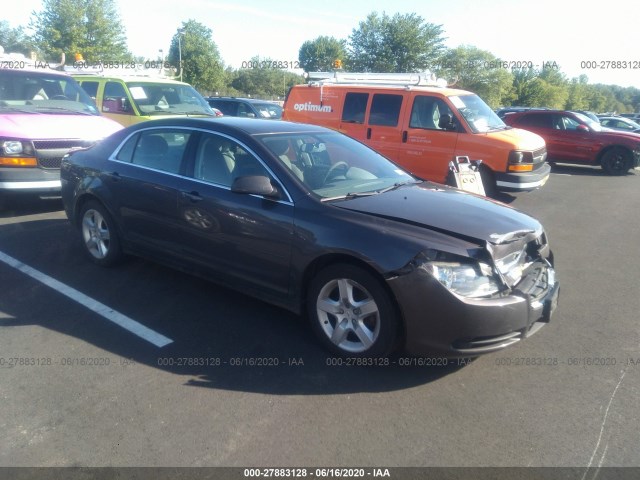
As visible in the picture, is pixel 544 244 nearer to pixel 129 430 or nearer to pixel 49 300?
pixel 129 430

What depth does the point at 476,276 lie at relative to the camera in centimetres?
331

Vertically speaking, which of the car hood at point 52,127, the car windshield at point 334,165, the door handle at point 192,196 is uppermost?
the car windshield at point 334,165

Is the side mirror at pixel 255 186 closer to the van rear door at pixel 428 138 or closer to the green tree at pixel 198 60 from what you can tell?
the van rear door at pixel 428 138

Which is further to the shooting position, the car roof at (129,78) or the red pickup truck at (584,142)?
the red pickup truck at (584,142)

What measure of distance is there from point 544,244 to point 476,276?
40.8 inches

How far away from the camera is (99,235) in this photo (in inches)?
214

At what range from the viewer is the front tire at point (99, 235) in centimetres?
527

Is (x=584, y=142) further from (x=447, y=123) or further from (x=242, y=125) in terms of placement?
(x=242, y=125)

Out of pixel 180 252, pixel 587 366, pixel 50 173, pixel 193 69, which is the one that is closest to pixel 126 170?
pixel 180 252

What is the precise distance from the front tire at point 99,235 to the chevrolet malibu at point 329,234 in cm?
2

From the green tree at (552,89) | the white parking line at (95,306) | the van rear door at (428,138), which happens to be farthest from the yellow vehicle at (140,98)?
the green tree at (552,89)

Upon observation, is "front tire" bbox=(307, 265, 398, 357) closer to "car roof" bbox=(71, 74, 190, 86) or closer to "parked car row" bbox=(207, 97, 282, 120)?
"car roof" bbox=(71, 74, 190, 86)

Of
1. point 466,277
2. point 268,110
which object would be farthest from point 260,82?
point 466,277

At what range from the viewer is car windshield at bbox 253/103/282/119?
1579 cm
